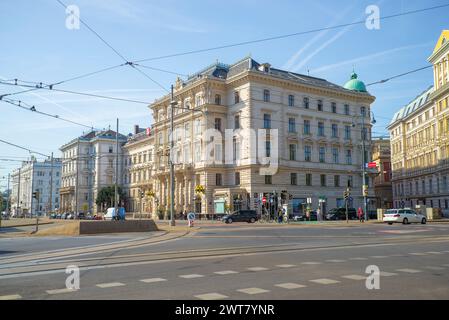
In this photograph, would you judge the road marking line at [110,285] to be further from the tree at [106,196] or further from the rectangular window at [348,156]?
the tree at [106,196]

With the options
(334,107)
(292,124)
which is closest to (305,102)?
(292,124)

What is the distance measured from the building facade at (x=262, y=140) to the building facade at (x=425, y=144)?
28.3ft

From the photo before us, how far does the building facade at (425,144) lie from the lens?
6088 cm

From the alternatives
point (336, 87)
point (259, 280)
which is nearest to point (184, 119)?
point (336, 87)

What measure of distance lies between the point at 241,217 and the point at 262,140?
14.5 meters

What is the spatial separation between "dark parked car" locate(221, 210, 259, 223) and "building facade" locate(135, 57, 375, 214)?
5630mm

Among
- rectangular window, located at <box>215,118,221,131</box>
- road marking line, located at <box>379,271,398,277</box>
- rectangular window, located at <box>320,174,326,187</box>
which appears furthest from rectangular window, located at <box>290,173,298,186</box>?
road marking line, located at <box>379,271,398,277</box>

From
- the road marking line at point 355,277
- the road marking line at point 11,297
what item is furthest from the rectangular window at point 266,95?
the road marking line at point 11,297

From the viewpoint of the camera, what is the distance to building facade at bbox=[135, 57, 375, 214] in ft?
195

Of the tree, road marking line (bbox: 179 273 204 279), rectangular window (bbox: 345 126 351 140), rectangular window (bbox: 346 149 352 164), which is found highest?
rectangular window (bbox: 345 126 351 140)

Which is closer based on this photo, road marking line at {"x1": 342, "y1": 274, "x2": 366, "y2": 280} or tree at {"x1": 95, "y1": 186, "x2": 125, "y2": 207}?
road marking line at {"x1": 342, "y1": 274, "x2": 366, "y2": 280}

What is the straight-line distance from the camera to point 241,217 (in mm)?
48594

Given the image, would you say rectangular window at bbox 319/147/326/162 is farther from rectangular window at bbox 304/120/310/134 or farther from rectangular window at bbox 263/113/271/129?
rectangular window at bbox 263/113/271/129
